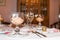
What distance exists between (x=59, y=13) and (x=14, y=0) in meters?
2.02

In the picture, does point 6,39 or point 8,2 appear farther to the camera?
point 8,2

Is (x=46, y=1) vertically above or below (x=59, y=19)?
above

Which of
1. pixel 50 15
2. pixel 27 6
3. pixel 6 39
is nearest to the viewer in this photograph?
pixel 6 39

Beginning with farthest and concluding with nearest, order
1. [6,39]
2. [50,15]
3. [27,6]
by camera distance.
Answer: [50,15], [27,6], [6,39]

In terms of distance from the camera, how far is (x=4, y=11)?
17.5 feet

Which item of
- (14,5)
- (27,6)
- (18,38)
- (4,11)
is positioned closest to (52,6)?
(27,6)

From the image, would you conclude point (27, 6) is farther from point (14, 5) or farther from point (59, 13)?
point (59, 13)

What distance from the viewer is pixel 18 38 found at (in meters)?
1.59

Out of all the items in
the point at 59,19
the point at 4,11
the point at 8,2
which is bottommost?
the point at 59,19

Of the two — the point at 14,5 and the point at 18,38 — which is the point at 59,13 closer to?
the point at 14,5

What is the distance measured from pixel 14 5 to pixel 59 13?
1.98 m

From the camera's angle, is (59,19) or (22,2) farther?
(59,19)

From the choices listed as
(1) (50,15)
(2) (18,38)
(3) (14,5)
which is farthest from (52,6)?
(2) (18,38)

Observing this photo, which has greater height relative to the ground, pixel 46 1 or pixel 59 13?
pixel 46 1
